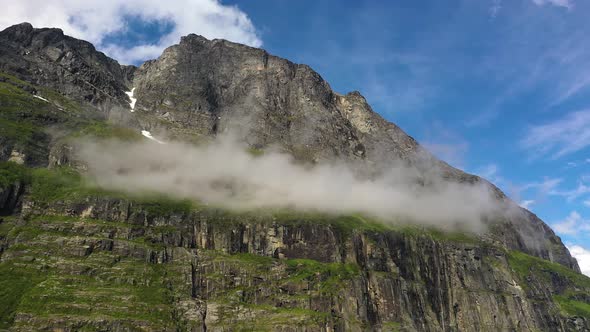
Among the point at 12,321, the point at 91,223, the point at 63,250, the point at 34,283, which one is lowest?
the point at 12,321

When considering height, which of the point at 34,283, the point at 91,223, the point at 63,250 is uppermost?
the point at 91,223

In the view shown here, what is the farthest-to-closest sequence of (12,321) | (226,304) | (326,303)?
(326,303), (226,304), (12,321)

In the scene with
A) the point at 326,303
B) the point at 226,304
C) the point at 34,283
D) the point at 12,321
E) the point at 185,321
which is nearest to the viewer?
the point at 12,321

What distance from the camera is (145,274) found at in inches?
6919

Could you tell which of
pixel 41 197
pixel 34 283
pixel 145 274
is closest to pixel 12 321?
pixel 34 283

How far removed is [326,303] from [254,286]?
1141 inches

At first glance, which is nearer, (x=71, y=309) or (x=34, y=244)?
(x=71, y=309)

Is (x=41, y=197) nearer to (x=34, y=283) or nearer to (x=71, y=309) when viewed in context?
(x=34, y=283)

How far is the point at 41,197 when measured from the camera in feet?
645

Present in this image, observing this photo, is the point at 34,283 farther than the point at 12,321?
Yes

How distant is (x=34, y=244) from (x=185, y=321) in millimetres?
58772

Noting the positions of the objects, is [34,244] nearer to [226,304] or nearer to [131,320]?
[131,320]

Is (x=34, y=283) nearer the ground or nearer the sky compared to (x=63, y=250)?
nearer the ground

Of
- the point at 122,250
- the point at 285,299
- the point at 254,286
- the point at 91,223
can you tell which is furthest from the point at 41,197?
the point at 285,299
